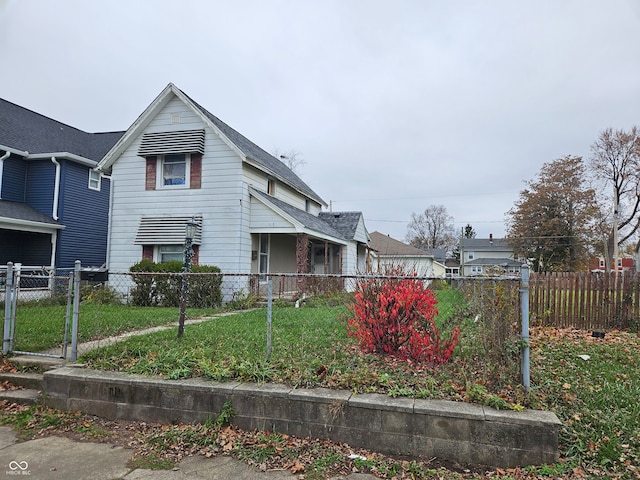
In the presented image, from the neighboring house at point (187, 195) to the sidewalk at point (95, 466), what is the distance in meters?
8.51

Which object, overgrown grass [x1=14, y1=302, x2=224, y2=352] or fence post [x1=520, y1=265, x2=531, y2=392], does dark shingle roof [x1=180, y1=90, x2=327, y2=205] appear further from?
fence post [x1=520, y1=265, x2=531, y2=392]

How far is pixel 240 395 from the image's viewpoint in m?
3.78

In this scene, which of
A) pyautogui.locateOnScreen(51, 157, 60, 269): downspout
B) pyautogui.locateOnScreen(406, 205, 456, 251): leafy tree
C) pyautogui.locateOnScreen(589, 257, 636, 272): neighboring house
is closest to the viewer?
pyautogui.locateOnScreen(51, 157, 60, 269): downspout

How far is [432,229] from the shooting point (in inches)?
2549

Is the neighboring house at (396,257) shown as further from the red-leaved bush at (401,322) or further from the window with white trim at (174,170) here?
the window with white trim at (174,170)

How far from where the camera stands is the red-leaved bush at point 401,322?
4.56 metres

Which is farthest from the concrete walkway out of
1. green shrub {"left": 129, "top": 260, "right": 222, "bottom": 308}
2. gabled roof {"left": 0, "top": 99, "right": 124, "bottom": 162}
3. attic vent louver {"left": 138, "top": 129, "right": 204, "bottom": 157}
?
gabled roof {"left": 0, "top": 99, "right": 124, "bottom": 162}

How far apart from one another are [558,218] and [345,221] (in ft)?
74.9

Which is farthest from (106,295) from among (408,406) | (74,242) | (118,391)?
(408,406)

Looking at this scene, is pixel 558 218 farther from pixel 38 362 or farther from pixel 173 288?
pixel 38 362

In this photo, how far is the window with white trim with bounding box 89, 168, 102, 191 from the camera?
52.4 ft

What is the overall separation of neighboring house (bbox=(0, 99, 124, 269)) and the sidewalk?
489 inches
